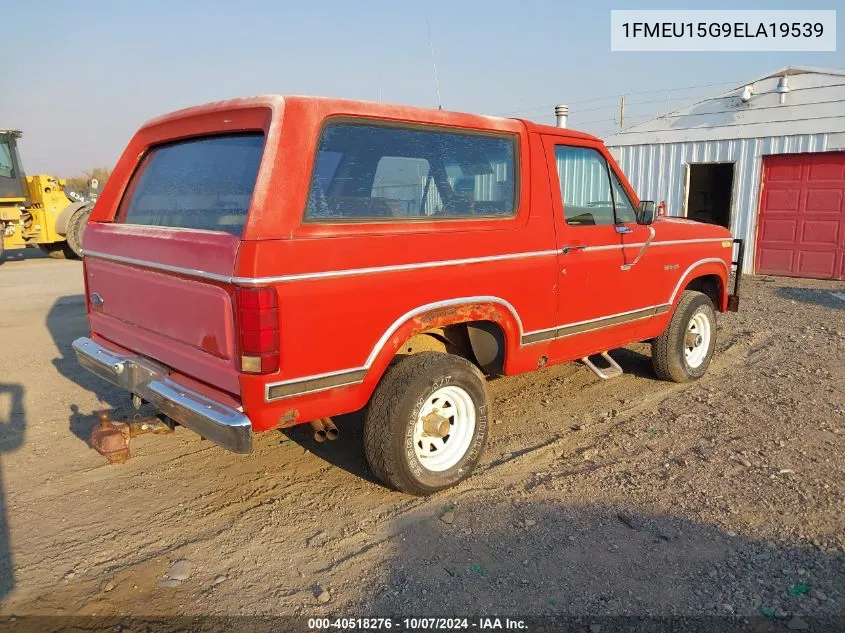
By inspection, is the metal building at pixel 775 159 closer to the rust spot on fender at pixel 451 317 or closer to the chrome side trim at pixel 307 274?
the chrome side trim at pixel 307 274

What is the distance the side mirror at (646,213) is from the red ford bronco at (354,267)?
21mm

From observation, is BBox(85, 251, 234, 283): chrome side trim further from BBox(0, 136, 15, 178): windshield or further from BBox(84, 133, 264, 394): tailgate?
BBox(0, 136, 15, 178): windshield

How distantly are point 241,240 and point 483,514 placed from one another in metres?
1.85

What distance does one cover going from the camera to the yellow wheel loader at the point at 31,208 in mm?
14648

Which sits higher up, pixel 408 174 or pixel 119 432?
pixel 408 174

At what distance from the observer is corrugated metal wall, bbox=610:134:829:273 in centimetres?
1160

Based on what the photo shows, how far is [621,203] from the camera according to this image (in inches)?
183

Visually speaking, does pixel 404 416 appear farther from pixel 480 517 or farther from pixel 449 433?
pixel 480 517

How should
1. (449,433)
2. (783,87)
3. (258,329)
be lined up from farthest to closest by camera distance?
(783,87) < (449,433) < (258,329)

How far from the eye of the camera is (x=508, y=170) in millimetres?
3895

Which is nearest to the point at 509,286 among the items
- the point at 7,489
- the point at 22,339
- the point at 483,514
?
the point at 483,514

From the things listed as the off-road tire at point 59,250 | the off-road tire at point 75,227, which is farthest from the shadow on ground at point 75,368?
the off-road tire at point 59,250

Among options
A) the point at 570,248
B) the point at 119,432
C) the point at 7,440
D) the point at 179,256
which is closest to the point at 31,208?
the point at 7,440

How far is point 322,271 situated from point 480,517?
1.51m
